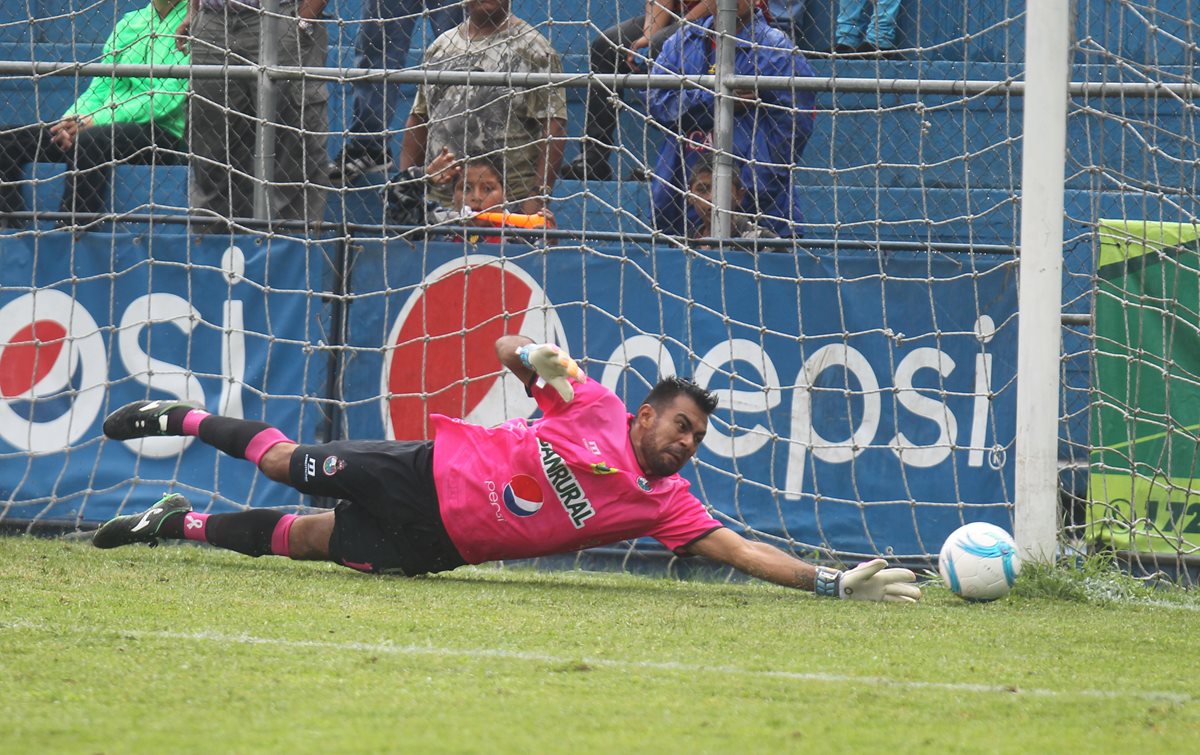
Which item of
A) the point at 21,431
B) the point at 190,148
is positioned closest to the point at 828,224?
the point at 190,148

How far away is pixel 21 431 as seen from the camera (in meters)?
7.61

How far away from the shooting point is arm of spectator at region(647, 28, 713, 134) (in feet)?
24.3

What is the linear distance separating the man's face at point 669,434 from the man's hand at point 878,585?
73 centimetres

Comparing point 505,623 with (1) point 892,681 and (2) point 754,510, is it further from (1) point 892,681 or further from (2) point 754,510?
(2) point 754,510

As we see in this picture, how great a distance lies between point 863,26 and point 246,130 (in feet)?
10.8

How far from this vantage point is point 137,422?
6477mm

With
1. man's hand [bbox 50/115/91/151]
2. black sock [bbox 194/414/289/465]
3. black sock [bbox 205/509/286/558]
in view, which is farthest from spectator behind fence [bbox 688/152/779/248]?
man's hand [bbox 50/115/91/151]

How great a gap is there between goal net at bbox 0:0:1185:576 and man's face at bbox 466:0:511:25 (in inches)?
10.1

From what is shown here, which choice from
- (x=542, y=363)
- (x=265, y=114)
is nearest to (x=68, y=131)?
(x=265, y=114)

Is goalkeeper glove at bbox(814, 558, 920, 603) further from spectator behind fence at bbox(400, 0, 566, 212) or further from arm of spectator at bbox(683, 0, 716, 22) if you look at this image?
arm of spectator at bbox(683, 0, 716, 22)

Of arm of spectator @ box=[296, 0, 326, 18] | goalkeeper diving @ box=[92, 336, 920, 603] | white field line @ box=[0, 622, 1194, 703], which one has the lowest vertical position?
white field line @ box=[0, 622, 1194, 703]

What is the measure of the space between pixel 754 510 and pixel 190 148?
328 centimetres

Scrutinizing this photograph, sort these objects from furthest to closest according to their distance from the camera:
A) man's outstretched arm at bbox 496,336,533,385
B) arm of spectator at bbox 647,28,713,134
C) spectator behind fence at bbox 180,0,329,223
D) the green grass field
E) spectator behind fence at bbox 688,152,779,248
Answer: spectator behind fence at bbox 180,0,329,223, arm of spectator at bbox 647,28,713,134, spectator behind fence at bbox 688,152,779,248, man's outstretched arm at bbox 496,336,533,385, the green grass field

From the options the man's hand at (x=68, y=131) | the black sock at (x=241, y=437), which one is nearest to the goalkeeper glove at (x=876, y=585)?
the black sock at (x=241, y=437)
